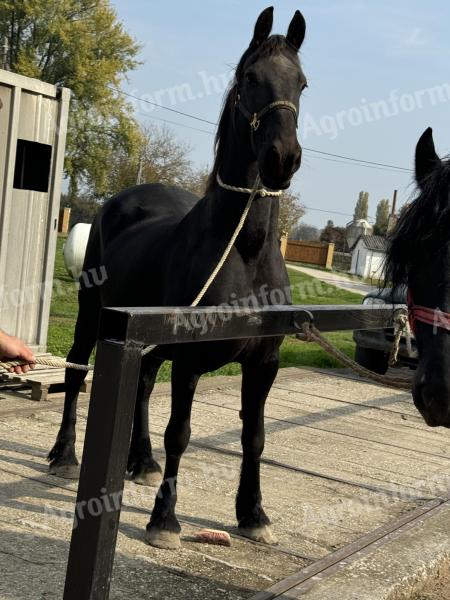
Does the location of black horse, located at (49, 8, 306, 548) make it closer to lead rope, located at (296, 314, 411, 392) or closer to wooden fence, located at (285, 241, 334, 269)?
lead rope, located at (296, 314, 411, 392)

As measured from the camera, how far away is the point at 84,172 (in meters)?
47.4

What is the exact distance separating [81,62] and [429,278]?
4568cm

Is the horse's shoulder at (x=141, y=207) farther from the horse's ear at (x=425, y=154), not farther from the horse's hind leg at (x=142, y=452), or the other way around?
the horse's ear at (x=425, y=154)

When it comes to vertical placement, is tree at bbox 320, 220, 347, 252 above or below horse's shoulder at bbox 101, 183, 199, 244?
above

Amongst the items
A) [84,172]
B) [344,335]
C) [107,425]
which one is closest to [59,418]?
[107,425]

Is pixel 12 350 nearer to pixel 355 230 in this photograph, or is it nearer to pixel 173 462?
pixel 173 462

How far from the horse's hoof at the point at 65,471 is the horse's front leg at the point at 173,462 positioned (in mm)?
1125

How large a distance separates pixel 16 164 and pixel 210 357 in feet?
14.6

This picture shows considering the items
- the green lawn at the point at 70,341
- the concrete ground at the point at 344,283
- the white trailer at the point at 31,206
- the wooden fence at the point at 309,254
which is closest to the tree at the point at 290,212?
the wooden fence at the point at 309,254

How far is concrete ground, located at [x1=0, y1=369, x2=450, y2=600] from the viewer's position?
378 cm

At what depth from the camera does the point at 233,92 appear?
4.38 m

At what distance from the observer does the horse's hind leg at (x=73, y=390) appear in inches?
207

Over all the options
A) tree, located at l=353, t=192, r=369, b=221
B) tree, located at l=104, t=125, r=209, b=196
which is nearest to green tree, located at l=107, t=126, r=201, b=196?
tree, located at l=104, t=125, r=209, b=196

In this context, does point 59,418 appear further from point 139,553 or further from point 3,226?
point 139,553
